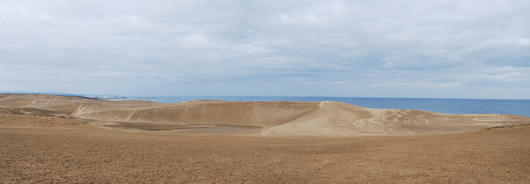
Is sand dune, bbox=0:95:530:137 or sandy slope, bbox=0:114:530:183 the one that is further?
sand dune, bbox=0:95:530:137

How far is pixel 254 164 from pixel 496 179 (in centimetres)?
596

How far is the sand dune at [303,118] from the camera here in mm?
23359

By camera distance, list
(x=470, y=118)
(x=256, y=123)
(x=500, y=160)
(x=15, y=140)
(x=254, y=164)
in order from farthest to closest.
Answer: (x=256, y=123) → (x=470, y=118) → (x=15, y=140) → (x=254, y=164) → (x=500, y=160)

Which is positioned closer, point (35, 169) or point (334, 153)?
point (35, 169)

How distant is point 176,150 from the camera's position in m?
10.3

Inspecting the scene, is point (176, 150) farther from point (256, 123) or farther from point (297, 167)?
point (256, 123)

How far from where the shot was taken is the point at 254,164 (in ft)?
27.9

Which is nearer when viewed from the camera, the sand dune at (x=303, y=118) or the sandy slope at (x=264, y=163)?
the sandy slope at (x=264, y=163)

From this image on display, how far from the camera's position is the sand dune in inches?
920

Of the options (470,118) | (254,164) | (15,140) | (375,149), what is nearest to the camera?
(254,164)

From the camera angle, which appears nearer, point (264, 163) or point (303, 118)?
point (264, 163)

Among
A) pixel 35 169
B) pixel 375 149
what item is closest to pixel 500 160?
pixel 375 149

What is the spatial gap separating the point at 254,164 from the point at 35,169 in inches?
215

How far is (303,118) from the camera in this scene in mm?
30688
